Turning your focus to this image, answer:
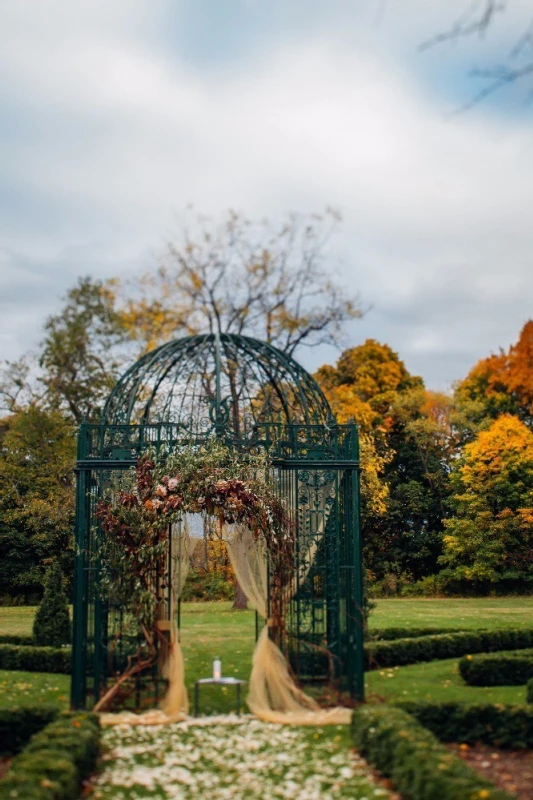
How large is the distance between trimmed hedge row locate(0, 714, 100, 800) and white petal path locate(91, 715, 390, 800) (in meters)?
0.24

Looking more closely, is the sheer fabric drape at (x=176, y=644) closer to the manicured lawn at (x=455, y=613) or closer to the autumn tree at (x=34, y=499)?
the manicured lawn at (x=455, y=613)

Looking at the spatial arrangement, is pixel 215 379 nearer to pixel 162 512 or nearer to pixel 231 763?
pixel 162 512

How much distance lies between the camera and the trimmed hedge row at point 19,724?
8.24m

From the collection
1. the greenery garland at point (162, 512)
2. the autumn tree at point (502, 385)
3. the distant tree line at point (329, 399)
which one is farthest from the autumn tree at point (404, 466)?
the greenery garland at point (162, 512)

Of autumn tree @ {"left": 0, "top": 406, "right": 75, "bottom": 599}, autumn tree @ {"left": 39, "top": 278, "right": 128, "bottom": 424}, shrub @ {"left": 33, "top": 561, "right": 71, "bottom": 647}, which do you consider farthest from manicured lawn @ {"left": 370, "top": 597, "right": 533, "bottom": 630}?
autumn tree @ {"left": 39, "top": 278, "right": 128, "bottom": 424}

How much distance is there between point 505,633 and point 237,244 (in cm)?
1428

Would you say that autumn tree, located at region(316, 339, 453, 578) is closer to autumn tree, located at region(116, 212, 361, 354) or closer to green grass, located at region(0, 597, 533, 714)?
autumn tree, located at region(116, 212, 361, 354)

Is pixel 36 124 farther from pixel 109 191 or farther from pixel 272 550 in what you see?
pixel 272 550

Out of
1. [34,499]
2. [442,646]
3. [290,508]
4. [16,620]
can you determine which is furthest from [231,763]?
[34,499]

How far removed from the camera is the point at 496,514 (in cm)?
2648

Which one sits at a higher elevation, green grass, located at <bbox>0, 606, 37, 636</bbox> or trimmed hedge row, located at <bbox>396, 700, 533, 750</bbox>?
trimmed hedge row, located at <bbox>396, 700, 533, 750</bbox>

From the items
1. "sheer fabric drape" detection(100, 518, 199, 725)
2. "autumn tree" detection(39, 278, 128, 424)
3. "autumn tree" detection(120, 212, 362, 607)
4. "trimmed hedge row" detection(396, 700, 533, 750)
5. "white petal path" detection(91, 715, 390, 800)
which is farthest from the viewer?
"autumn tree" detection(39, 278, 128, 424)

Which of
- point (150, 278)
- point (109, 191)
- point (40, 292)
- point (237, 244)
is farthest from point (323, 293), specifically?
point (109, 191)

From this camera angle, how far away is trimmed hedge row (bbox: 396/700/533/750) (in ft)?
27.0
